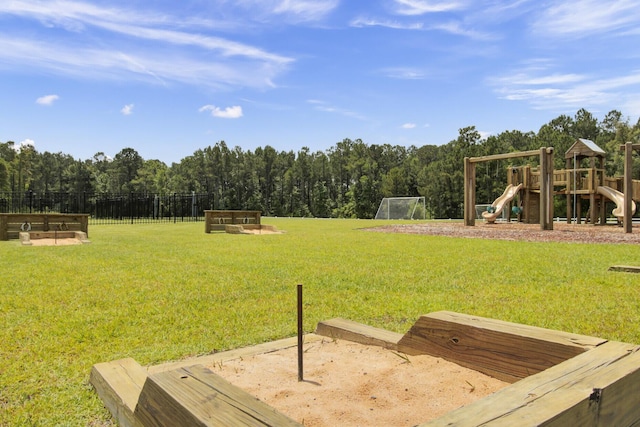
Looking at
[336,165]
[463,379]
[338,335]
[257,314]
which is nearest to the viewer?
[463,379]

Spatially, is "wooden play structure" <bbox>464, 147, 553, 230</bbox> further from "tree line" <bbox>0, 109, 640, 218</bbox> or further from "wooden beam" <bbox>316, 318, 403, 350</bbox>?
"tree line" <bbox>0, 109, 640, 218</bbox>

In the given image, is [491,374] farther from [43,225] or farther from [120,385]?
[43,225]

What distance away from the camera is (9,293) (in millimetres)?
6273

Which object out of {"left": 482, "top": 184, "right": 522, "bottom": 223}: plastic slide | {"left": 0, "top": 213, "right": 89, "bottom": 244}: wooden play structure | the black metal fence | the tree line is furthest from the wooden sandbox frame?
the tree line

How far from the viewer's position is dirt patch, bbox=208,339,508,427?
7.79 feet

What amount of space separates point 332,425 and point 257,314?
2920 millimetres

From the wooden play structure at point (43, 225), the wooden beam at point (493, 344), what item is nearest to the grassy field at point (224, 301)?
the wooden beam at point (493, 344)

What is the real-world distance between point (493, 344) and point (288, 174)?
2844 inches

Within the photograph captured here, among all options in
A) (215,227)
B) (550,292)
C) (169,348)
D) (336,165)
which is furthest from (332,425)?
(336,165)

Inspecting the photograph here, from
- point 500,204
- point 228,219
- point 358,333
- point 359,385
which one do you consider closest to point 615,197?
point 500,204

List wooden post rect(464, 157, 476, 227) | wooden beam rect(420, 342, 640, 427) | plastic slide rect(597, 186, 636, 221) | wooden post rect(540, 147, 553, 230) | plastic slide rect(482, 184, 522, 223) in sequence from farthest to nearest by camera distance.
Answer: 1. plastic slide rect(482, 184, 522, 223)
2. wooden post rect(464, 157, 476, 227)
3. plastic slide rect(597, 186, 636, 221)
4. wooden post rect(540, 147, 553, 230)
5. wooden beam rect(420, 342, 640, 427)

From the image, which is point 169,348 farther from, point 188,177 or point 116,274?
point 188,177

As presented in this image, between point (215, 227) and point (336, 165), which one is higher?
point (336, 165)

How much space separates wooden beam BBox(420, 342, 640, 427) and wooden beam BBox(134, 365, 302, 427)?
582 millimetres
